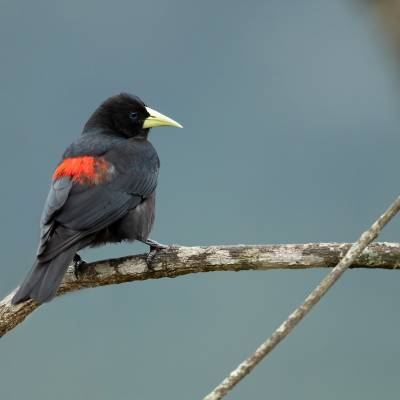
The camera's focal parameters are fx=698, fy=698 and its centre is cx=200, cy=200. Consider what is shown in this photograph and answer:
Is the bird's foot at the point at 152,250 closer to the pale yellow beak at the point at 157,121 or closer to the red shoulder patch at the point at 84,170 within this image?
the red shoulder patch at the point at 84,170

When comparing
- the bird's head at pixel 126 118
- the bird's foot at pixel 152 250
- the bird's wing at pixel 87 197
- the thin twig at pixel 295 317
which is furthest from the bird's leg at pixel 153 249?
the thin twig at pixel 295 317

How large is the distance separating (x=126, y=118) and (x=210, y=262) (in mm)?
1582

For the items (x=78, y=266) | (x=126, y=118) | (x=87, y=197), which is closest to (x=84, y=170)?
(x=87, y=197)

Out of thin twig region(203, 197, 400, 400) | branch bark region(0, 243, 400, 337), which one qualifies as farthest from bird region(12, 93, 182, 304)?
thin twig region(203, 197, 400, 400)

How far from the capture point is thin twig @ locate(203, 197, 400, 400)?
214 centimetres

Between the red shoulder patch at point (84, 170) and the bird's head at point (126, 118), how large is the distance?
715 mm

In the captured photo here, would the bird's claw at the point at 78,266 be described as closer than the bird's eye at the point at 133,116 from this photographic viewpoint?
Yes

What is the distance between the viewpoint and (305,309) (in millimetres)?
2223

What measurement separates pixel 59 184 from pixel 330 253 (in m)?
1.59

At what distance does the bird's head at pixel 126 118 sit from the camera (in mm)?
4867

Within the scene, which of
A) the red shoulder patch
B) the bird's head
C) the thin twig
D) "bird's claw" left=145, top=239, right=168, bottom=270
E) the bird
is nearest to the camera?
the thin twig

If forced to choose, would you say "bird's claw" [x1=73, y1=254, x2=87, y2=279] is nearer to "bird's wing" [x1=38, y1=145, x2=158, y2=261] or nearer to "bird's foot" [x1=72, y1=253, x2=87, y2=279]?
"bird's foot" [x1=72, y1=253, x2=87, y2=279]

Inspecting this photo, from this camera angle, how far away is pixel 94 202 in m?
3.93

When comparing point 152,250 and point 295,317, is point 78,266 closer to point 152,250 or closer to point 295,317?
point 152,250
